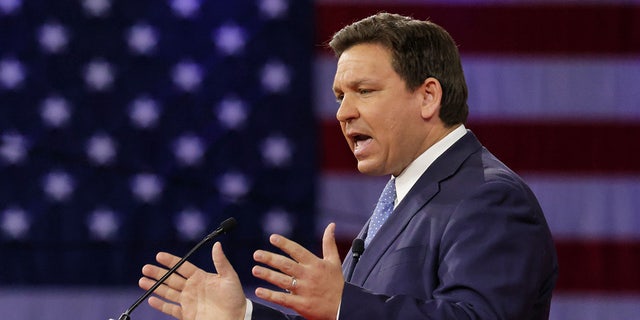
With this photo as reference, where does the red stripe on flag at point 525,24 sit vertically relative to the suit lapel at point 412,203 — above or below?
above

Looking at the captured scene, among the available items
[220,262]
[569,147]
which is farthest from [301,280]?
[569,147]

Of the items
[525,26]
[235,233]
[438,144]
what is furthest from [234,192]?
[438,144]

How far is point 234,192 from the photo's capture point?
3824 millimetres

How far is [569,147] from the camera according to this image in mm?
3855

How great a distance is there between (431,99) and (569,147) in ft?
6.65

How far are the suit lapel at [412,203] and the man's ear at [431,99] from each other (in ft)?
0.29

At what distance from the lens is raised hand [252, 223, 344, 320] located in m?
1.55

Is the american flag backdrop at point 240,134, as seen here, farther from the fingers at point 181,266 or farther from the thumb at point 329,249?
the thumb at point 329,249

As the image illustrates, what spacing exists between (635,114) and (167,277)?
101 inches

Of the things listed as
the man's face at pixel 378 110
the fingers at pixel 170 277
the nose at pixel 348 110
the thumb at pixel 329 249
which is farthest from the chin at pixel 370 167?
the fingers at pixel 170 277

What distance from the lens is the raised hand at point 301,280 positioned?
5.08ft

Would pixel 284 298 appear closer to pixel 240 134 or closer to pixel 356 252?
pixel 356 252

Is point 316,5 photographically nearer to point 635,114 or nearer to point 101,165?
point 101,165

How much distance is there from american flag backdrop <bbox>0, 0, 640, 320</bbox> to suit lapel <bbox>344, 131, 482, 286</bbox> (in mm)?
1901
